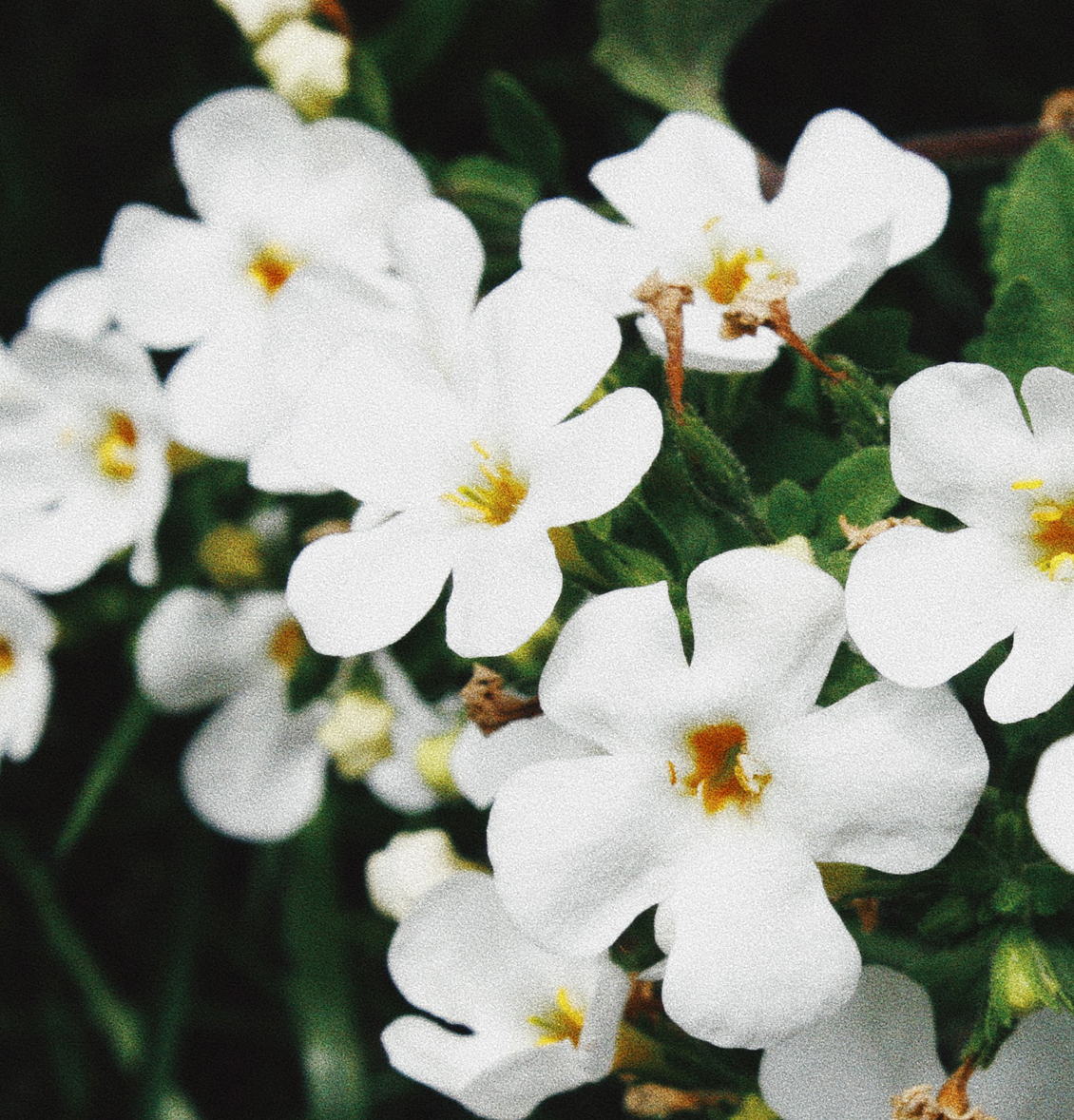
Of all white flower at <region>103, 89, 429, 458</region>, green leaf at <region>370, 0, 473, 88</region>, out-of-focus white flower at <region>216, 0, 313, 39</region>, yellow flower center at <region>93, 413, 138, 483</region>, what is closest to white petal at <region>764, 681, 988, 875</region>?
white flower at <region>103, 89, 429, 458</region>

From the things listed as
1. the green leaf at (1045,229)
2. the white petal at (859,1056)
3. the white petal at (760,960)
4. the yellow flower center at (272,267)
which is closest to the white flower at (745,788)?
the white petal at (760,960)

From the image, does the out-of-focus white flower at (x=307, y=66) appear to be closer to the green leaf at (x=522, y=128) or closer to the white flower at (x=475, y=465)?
the green leaf at (x=522, y=128)

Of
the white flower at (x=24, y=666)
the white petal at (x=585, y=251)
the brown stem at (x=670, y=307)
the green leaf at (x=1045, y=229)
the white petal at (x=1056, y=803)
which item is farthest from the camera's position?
the white flower at (x=24, y=666)

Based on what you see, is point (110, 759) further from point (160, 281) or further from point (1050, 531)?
point (1050, 531)

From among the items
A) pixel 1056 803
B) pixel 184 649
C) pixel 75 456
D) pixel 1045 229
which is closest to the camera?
pixel 1056 803

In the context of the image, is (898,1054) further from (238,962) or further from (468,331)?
(238,962)

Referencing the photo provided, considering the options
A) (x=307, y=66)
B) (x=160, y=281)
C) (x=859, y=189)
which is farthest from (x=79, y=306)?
(x=859, y=189)
